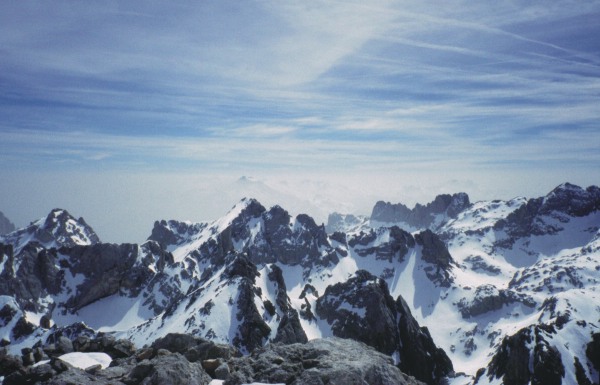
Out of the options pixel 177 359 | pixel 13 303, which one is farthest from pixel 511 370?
pixel 13 303

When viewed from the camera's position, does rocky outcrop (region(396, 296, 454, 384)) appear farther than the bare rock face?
No

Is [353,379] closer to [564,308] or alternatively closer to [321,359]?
[321,359]

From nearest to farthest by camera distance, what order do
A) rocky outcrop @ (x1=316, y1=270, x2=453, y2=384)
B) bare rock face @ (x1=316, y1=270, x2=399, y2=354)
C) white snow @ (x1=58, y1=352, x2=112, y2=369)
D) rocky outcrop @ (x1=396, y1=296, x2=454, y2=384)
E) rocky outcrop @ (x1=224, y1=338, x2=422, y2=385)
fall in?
rocky outcrop @ (x1=224, y1=338, x2=422, y2=385) < white snow @ (x1=58, y1=352, x2=112, y2=369) < rocky outcrop @ (x1=396, y1=296, x2=454, y2=384) < rocky outcrop @ (x1=316, y1=270, x2=453, y2=384) < bare rock face @ (x1=316, y1=270, x2=399, y2=354)

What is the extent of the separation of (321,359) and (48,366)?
2036 centimetres

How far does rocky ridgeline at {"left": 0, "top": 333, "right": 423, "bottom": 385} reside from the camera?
26188 millimetres

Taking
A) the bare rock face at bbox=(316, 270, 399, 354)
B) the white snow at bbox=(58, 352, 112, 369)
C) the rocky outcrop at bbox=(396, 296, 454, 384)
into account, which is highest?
the white snow at bbox=(58, 352, 112, 369)

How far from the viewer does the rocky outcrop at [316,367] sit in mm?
28266

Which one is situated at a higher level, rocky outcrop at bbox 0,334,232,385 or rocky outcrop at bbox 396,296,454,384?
rocky outcrop at bbox 0,334,232,385

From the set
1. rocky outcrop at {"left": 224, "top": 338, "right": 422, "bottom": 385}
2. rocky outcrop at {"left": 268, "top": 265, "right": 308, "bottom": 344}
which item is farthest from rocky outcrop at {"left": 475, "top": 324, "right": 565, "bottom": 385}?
rocky outcrop at {"left": 224, "top": 338, "right": 422, "bottom": 385}

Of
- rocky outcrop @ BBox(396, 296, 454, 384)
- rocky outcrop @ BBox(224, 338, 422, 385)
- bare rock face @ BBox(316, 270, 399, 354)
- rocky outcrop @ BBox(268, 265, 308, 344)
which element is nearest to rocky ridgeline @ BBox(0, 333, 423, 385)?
rocky outcrop @ BBox(224, 338, 422, 385)

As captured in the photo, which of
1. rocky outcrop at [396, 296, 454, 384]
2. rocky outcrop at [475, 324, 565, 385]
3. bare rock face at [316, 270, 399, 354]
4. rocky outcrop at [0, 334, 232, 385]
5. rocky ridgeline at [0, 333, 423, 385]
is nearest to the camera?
rocky outcrop at [0, 334, 232, 385]

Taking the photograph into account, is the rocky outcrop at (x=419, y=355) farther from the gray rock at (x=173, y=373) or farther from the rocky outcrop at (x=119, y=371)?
the gray rock at (x=173, y=373)

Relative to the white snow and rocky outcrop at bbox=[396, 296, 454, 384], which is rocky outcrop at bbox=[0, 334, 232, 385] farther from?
rocky outcrop at bbox=[396, 296, 454, 384]

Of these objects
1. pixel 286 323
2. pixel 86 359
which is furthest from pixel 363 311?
pixel 86 359
